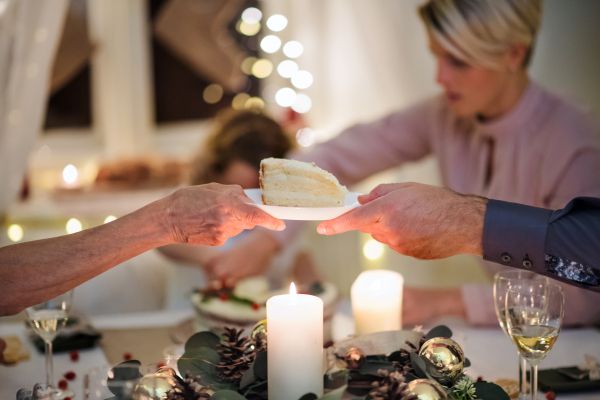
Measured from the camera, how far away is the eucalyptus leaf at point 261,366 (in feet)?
2.28

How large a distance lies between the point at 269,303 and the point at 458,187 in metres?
1.20

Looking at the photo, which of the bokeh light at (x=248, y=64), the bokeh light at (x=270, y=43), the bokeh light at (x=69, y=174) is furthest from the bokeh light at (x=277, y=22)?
the bokeh light at (x=69, y=174)

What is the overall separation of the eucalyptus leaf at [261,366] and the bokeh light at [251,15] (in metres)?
3.04

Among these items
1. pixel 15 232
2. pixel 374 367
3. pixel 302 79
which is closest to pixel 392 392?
pixel 374 367

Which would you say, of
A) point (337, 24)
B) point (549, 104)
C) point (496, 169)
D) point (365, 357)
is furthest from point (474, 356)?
point (337, 24)

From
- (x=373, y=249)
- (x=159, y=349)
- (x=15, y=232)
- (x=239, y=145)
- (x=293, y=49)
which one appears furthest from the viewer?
(x=293, y=49)

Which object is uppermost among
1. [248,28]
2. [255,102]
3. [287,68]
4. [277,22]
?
[248,28]

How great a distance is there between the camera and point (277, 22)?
306 centimetres

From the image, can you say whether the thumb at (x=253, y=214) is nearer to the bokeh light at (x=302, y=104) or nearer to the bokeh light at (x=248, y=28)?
the bokeh light at (x=302, y=104)

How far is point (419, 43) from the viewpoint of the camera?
2094 millimetres

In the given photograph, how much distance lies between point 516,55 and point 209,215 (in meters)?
1.11

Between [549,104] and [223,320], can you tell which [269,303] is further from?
[549,104]

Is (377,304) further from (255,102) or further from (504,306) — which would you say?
(255,102)

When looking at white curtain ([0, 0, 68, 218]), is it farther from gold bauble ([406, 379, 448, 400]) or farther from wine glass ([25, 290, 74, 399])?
gold bauble ([406, 379, 448, 400])
